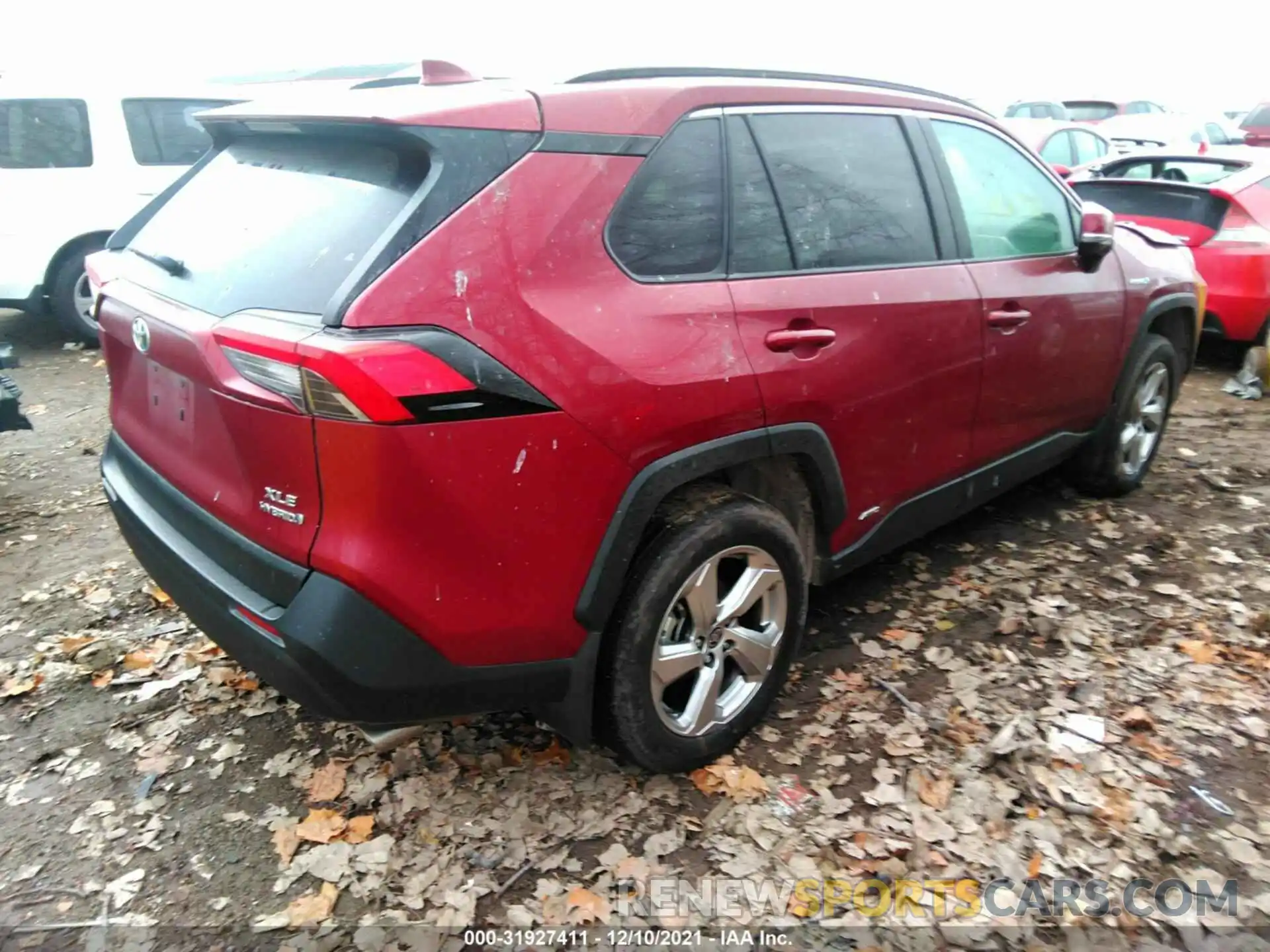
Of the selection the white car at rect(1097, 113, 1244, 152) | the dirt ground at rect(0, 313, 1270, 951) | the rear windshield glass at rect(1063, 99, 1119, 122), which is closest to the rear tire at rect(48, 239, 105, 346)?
the dirt ground at rect(0, 313, 1270, 951)

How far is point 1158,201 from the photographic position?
6.74 meters

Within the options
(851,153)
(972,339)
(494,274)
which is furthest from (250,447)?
(972,339)

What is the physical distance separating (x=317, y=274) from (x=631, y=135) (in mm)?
830

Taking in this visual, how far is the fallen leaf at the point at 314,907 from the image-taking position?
7.44 feet

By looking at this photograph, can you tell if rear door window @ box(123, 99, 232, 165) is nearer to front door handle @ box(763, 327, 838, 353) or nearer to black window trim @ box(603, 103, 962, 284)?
black window trim @ box(603, 103, 962, 284)

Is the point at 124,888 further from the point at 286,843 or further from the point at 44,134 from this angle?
the point at 44,134

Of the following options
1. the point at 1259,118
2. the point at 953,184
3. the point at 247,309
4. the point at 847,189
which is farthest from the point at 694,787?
the point at 1259,118

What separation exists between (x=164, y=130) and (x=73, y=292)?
154 centimetres

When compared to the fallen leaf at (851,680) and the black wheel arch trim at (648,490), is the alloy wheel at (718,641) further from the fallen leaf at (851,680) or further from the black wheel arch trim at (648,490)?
the fallen leaf at (851,680)

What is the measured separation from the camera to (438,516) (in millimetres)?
1990

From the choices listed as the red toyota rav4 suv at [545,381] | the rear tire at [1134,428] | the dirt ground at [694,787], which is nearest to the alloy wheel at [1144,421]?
the rear tire at [1134,428]

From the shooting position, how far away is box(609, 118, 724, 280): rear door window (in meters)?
2.30

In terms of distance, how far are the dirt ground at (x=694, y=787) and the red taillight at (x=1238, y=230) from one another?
3.58 meters

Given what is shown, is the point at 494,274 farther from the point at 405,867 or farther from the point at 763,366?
the point at 405,867
